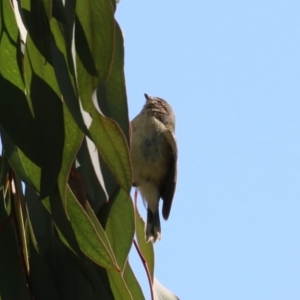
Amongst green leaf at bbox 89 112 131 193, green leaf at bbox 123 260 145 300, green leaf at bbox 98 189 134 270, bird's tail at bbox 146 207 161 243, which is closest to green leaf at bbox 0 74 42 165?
green leaf at bbox 89 112 131 193

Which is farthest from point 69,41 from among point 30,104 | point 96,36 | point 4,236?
point 4,236

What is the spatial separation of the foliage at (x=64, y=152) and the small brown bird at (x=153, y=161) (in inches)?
78.0

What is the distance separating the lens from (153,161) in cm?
397

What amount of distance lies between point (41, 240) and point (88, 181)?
0.65 ft

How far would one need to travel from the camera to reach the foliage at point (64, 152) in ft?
4.83

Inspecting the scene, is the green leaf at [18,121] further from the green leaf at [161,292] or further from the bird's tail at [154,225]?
the bird's tail at [154,225]

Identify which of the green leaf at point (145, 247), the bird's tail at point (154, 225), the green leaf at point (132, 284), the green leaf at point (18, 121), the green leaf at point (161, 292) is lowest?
the bird's tail at point (154, 225)

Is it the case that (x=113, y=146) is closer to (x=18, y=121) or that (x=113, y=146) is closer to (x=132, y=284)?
(x=18, y=121)

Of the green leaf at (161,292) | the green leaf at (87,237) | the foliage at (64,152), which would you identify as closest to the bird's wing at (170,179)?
the green leaf at (161,292)

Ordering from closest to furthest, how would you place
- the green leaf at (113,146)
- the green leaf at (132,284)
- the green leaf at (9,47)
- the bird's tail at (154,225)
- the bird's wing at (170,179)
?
the green leaf at (113,146) < the green leaf at (9,47) < the green leaf at (132,284) < the bird's tail at (154,225) < the bird's wing at (170,179)

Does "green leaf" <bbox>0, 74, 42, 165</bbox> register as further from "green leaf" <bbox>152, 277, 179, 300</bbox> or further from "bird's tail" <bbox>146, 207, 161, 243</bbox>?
"bird's tail" <bbox>146, 207, 161, 243</bbox>

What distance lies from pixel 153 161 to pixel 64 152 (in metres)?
2.45

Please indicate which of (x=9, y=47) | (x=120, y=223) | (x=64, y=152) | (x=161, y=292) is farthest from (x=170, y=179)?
(x=64, y=152)

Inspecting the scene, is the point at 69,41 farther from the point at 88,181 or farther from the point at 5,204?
the point at 5,204
